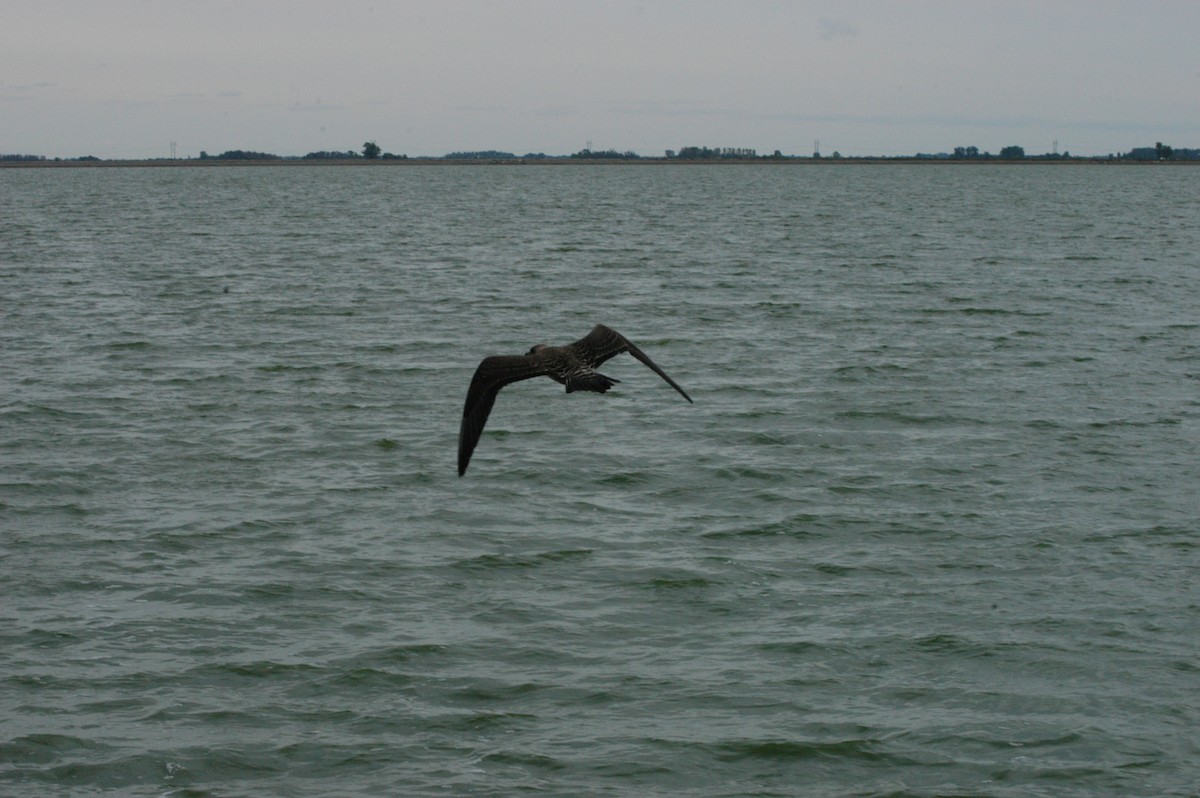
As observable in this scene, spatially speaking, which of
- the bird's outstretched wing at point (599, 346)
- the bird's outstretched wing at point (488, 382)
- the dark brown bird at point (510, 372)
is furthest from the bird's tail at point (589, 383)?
the bird's outstretched wing at point (599, 346)

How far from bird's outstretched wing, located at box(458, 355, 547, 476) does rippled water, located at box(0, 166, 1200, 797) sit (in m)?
2.53

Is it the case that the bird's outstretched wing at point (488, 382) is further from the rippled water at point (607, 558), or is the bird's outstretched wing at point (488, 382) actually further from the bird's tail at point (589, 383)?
the rippled water at point (607, 558)

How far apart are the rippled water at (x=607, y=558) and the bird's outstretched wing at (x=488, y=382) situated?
8.32 ft

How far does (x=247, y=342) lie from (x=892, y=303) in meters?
16.7

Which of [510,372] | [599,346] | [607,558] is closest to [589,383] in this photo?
[510,372]

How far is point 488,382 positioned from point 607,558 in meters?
4.77

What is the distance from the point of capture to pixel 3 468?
19.1 meters

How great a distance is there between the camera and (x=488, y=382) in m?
11.2

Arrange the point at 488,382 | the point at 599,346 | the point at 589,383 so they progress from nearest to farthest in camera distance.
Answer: the point at 589,383 → the point at 488,382 → the point at 599,346

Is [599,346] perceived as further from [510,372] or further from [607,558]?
[607,558]

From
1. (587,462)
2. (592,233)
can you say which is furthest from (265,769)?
(592,233)

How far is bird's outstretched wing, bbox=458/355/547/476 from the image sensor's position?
11125 millimetres

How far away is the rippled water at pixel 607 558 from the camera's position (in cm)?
1144

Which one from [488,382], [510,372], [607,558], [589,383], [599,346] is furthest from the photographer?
[607,558]
